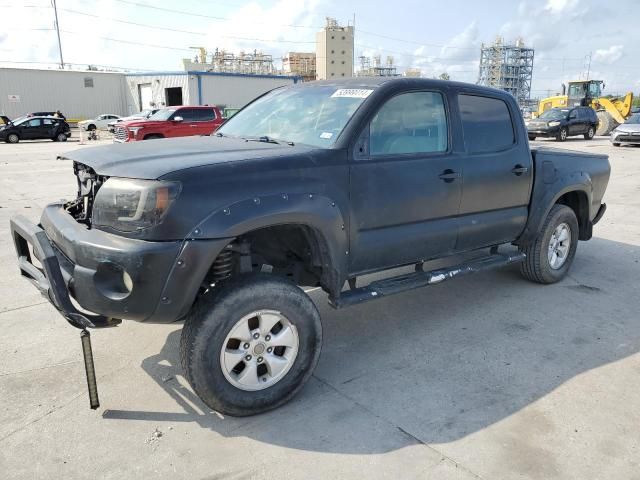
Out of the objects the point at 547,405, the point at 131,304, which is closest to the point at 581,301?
the point at 547,405

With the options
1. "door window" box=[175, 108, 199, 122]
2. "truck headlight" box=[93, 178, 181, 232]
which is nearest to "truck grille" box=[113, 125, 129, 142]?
"door window" box=[175, 108, 199, 122]

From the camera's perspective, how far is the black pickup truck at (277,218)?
265 centimetres

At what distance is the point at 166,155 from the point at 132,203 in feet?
1.57

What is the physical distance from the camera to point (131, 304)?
8.64 ft

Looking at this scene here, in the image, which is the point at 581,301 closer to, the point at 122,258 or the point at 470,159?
the point at 470,159

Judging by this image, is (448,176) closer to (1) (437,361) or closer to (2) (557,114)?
(1) (437,361)

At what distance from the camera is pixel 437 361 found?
3.65 metres

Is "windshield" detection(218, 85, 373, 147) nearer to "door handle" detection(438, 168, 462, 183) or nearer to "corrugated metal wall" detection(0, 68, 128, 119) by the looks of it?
"door handle" detection(438, 168, 462, 183)

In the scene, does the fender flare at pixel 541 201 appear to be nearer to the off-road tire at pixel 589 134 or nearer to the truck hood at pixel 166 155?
the truck hood at pixel 166 155

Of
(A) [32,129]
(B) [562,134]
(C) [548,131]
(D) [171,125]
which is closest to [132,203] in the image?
(D) [171,125]

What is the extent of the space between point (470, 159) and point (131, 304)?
2.67 m

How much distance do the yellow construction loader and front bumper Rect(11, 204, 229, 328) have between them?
3015cm

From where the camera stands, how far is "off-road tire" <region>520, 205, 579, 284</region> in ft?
16.1

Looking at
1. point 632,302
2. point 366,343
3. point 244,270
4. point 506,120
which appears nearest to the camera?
point 244,270
